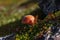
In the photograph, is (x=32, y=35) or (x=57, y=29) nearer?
(x=57, y=29)

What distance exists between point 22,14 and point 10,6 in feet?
9.57

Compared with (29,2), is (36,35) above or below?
below

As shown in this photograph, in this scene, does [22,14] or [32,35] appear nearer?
[32,35]

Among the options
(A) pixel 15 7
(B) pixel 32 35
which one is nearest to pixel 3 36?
(B) pixel 32 35

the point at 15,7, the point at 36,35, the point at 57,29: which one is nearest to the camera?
the point at 57,29

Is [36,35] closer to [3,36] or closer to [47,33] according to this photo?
[47,33]

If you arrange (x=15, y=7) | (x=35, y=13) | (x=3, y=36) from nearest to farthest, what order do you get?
(x=3, y=36) < (x=35, y=13) < (x=15, y=7)

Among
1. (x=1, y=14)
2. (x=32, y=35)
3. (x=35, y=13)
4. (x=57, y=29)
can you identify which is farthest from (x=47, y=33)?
(x=1, y=14)

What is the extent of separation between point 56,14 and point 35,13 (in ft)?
12.7

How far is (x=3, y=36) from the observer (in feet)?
69.2

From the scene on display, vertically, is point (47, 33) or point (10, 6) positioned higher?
point (10, 6)

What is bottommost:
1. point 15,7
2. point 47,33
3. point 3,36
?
point 47,33

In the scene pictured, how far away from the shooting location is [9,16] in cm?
2528

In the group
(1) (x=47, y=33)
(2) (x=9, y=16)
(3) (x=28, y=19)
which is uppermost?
(2) (x=9, y=16)
